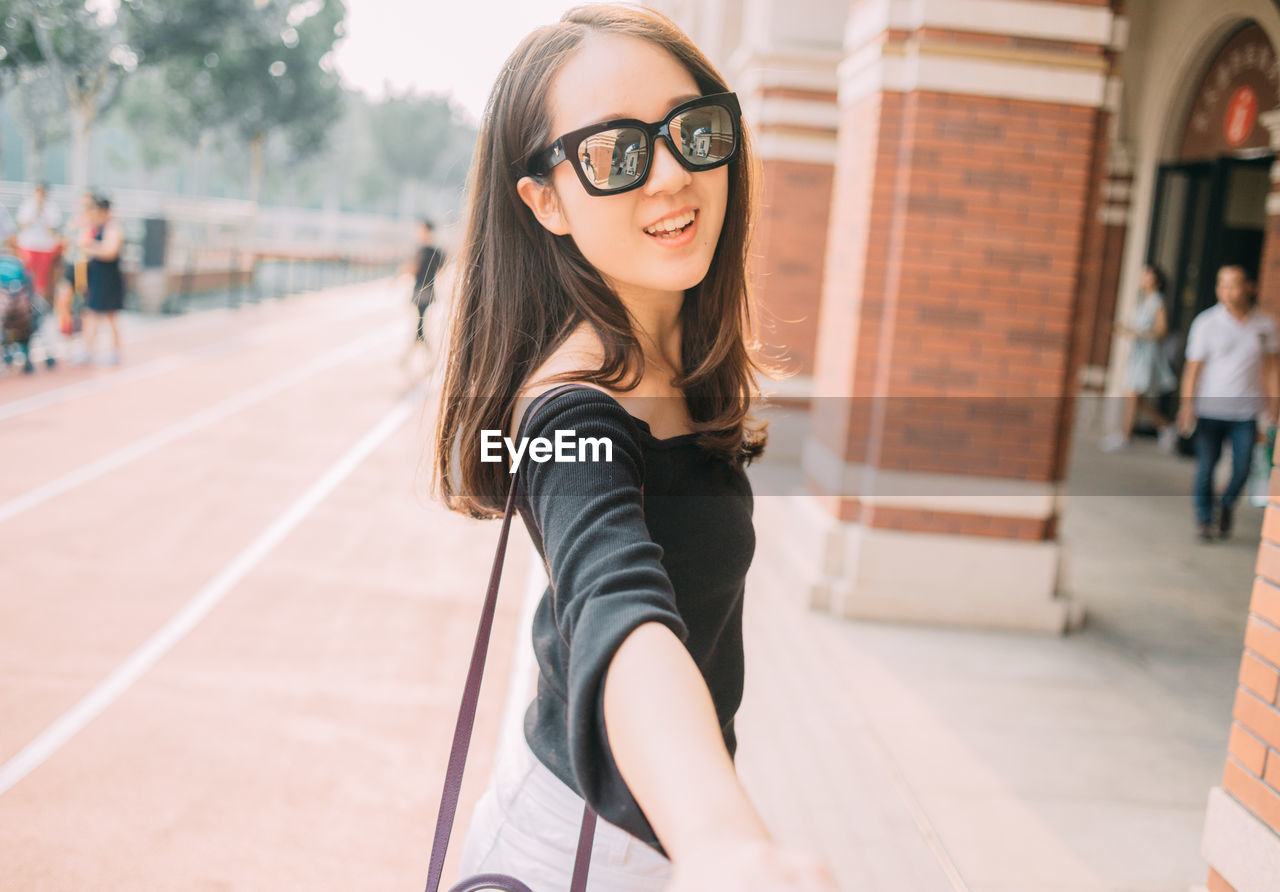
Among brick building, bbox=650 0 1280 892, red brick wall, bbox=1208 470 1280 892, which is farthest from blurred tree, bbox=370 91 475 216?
red brick wall, bbox=1208 470 1280 892

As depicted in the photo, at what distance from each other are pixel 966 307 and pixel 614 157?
521 centimetres

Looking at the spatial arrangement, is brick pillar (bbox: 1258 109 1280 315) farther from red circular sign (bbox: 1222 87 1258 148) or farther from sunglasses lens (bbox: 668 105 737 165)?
sunglasses lens (bbox: 668 105 737 165)

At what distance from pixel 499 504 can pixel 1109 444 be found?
13690 mm

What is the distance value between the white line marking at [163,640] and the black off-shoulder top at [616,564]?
3411 millimetres

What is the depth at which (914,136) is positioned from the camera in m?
5.99

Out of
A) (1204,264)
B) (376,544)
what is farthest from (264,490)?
(1204,264)

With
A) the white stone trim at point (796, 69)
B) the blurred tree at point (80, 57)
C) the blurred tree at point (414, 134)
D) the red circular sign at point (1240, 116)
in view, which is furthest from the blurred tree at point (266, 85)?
the blurred tree at point (414, 134)

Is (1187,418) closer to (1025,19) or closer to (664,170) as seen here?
(1025,19)

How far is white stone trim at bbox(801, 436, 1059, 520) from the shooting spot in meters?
6.20

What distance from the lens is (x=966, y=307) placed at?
240 inches

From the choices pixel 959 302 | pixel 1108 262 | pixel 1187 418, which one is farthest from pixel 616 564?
pixel 1108 262

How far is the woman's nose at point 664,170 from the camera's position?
1.26m

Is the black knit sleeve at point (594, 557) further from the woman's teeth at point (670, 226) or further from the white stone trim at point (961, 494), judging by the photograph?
the white stone trim at point (961, 494)

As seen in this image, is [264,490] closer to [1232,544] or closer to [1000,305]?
[1000,305]
